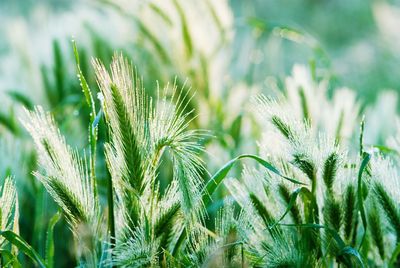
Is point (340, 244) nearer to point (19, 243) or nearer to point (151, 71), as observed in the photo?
point (19, 243)

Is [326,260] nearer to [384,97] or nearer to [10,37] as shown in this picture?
[384,97]

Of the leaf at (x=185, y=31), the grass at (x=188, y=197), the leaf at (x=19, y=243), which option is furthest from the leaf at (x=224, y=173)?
the leaf at (x=185, y=31)

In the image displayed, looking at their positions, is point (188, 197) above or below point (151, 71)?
below

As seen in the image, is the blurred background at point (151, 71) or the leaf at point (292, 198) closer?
the leaf at point (292, 198)

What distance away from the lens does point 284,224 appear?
0.52 meters

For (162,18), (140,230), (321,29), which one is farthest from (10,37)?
(321,29)

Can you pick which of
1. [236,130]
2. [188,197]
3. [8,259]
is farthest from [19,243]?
[236,130]

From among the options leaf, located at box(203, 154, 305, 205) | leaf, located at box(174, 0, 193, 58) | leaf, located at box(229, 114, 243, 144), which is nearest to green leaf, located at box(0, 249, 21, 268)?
leaf, located at box(203, 154, 305, 205)

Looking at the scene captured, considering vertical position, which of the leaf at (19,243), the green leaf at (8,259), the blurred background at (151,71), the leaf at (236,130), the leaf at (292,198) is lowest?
the green leaf at (8,259)

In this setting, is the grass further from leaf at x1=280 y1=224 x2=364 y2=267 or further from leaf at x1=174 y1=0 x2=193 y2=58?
leaf at x1=174 y1=0 x2=193 y2=58

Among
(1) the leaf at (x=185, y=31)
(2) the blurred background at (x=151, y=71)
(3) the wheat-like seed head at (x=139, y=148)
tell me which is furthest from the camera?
(1) the leaf at (x=185, y=31)

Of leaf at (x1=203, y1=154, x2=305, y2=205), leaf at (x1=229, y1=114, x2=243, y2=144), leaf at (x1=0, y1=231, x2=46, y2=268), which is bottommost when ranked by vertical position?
leaf at (x1=0, y1=231, x2=46, y2=268)

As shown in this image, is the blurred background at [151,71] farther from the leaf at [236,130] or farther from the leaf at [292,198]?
the leaf at [292,198]

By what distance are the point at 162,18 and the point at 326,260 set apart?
58 centimetres
